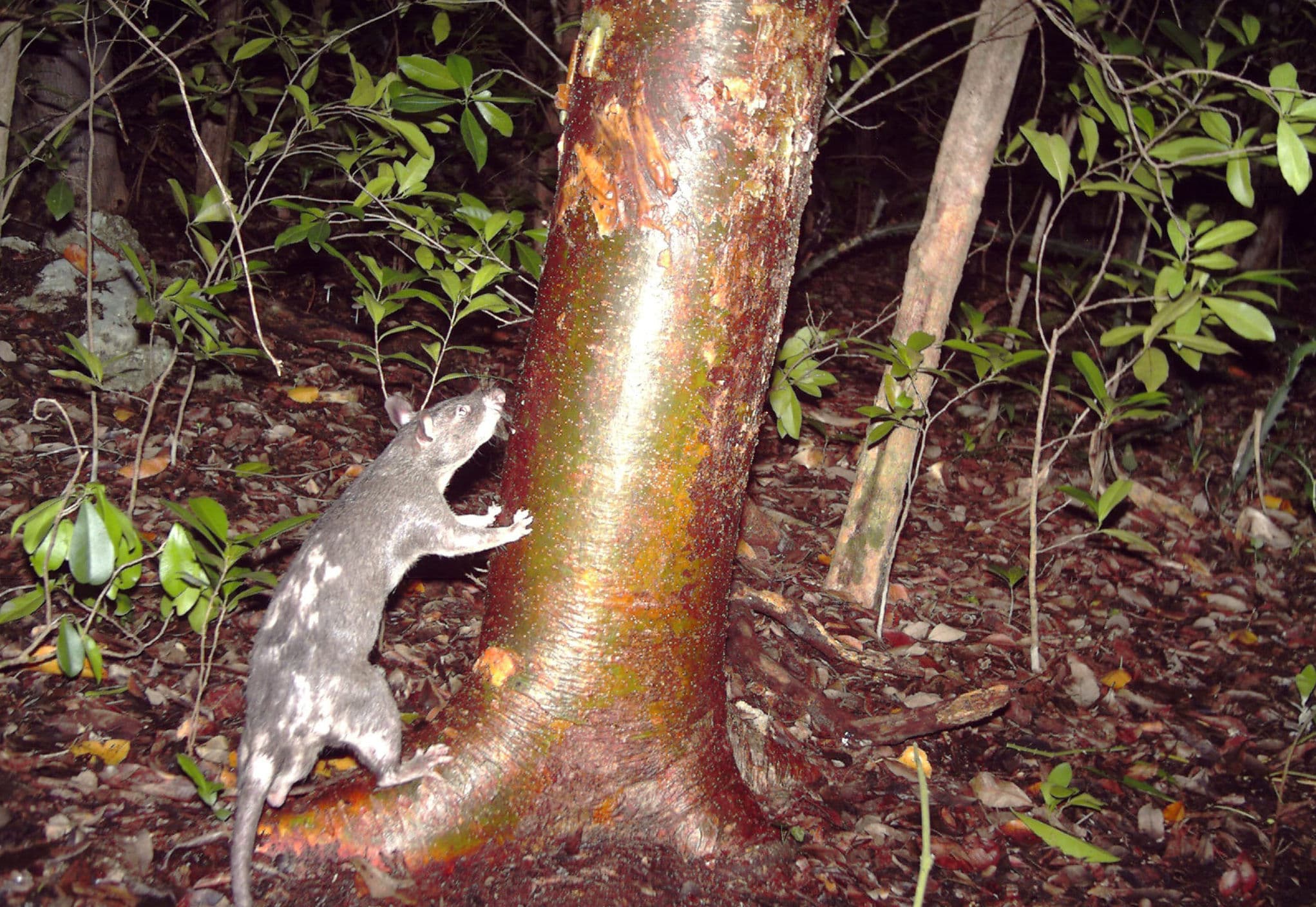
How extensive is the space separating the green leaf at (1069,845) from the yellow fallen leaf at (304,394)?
4.84 meters

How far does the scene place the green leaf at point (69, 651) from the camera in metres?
3.01

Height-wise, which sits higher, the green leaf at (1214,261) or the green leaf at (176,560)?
the green leaf at (1214,261)

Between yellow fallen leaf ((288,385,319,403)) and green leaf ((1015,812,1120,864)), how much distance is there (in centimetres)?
484

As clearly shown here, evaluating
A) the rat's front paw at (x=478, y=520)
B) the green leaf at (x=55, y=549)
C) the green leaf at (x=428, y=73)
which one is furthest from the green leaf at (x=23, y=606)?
the green leaf at (x=428, y=73)

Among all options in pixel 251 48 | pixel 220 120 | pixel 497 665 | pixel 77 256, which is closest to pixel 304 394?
pixel 77 256

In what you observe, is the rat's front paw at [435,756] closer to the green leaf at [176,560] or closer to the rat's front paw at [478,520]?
the rat's front paw at [478,520]

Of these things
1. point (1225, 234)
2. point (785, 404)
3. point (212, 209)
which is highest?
point (1225, 234)

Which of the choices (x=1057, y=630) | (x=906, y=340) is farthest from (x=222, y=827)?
(x=1057, y=630)

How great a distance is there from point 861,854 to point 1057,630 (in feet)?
7.80

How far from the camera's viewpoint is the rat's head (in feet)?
13.7

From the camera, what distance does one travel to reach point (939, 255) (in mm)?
4566

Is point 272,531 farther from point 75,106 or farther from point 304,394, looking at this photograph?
point 75,106

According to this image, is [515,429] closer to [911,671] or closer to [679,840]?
[679,840]

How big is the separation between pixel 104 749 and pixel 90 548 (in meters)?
0.94
